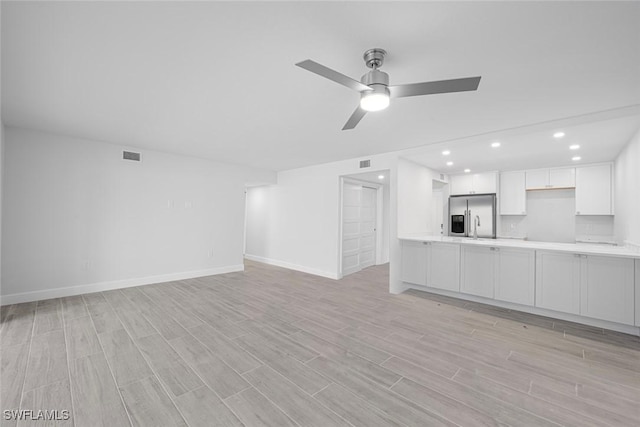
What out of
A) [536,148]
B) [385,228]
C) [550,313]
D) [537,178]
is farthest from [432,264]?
[537,178]

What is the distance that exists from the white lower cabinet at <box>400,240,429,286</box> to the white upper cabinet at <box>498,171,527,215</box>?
2.74 meters

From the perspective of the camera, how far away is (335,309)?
3.74 meters

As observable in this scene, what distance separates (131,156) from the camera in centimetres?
479

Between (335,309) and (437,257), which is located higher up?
(437,257)

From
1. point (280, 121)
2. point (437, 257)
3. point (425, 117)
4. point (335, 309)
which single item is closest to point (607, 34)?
point (425, 117)

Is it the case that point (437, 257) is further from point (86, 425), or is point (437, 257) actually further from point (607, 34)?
point (86, 425)

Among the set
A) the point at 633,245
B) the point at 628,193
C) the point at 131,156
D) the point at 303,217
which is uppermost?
the point at 131,156

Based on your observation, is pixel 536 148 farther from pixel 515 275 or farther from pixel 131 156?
pixel 131 156

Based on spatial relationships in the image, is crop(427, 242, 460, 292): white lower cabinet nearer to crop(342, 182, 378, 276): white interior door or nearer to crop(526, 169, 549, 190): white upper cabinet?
crop(342, 182, 378, 276): white interior door

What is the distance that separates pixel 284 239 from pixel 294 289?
228 cm

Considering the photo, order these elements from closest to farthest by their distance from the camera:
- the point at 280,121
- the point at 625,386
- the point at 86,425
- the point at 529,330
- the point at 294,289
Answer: the point at 86,425 < the point at 625,386 < the point at 529,330 < the point at 280,121 < the point at 294,289

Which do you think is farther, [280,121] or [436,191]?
[436,191]

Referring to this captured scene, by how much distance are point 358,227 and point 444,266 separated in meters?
2.53

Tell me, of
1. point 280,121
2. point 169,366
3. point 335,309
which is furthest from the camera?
point 335,309
